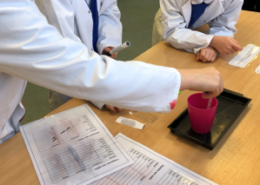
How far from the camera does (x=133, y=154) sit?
580mm

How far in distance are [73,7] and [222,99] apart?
0.61m

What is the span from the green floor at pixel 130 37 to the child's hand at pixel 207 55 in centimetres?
121

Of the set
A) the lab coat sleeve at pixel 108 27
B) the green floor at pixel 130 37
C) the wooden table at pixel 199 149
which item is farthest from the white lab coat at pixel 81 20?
the green floor at pixel 130 37

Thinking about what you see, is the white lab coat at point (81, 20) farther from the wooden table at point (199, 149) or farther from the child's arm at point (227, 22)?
the child's arm at point (227, 22)

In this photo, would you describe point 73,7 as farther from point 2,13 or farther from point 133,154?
point 133,154

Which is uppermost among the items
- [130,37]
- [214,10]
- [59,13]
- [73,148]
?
[59,13]

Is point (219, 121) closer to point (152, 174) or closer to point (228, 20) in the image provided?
point (152, 174)

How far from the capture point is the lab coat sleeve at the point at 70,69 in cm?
42

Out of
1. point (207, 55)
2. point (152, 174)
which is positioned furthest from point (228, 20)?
point (152, 174)

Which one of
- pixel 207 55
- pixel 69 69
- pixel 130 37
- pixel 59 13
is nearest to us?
pixel 69 69

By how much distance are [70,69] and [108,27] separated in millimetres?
661

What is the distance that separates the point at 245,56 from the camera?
95 cm

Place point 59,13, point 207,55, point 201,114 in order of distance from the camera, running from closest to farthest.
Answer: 1. point 201,114
2. point 59,13
3. point 207,55

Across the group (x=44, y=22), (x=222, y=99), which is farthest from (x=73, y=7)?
(x=222, y=99)
